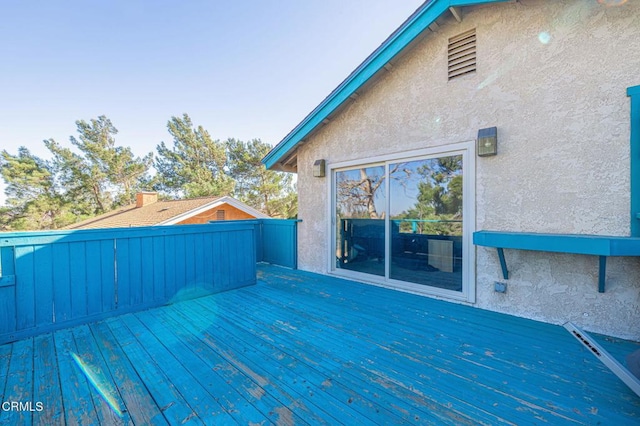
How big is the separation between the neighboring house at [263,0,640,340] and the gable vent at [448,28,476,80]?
2cm

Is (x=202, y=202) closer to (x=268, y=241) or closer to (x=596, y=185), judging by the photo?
(x=268, y=241)

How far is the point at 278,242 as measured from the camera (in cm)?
646

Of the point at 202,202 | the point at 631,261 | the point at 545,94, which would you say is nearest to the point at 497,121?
the point at 545,94

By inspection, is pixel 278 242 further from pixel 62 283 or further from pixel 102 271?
pixel 62 283

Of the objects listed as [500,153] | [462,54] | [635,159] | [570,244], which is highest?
[462,54]

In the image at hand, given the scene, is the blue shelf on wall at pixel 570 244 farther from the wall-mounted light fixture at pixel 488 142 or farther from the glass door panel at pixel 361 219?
the glass door panel at pixel 361 219

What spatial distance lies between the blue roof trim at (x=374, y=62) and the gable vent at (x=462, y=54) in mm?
436

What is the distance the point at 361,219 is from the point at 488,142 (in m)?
2.26

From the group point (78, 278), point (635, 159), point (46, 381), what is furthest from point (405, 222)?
point (78, 278)

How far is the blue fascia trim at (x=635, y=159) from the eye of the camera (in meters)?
2.57

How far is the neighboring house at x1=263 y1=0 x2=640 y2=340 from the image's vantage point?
2.70 m

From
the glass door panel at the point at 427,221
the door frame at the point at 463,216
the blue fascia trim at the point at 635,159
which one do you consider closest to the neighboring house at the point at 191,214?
the door frame at the point at 463,216

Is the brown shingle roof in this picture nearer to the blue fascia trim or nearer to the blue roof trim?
the blue roof trim

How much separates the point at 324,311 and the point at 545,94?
3676mm
